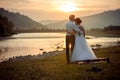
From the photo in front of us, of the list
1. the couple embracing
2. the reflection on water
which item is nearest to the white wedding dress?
the couple embracing

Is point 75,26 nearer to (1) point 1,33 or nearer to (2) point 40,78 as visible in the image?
(2) point 40,78

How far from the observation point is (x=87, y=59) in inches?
854

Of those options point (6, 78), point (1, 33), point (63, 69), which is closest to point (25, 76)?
point (6, 78)

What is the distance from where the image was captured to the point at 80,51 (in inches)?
860

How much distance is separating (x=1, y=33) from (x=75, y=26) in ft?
410

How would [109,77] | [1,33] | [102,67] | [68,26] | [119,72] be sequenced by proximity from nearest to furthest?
[109,77], [119,72], [102,67], [68,26], [1,33]

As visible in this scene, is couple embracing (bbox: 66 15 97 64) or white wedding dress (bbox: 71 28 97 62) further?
white wedding dress (bbox: 71 28 97 62)

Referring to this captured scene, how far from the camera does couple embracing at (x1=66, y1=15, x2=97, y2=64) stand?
2150cm

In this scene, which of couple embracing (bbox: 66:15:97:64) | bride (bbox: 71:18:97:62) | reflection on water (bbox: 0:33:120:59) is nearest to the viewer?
couple embracing (bbox: 66:15:97:64)

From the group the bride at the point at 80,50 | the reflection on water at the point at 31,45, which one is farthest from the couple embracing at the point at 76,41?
the reflection on water at the point at 31,45

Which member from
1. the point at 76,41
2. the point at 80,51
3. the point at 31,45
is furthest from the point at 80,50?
the point at 31,45

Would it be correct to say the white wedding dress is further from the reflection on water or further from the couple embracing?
the reflection on water

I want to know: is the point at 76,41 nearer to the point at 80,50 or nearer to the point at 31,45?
the point at 80,50

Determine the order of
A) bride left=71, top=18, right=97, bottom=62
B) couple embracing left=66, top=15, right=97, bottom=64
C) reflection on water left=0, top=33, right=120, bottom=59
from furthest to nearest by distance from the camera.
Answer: reflection on water left=0, top=33, right=120, bottom=59
bride left=71, top=18, right=97, bottom=62
couple embracing left=66, top=15, right=97, bottom=64
